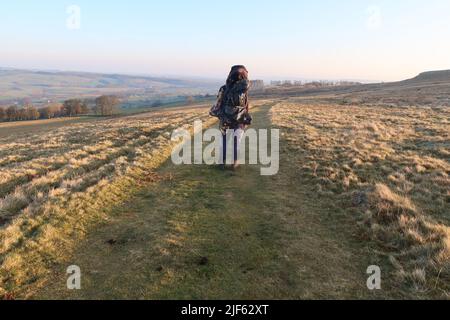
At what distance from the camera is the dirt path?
19.5 feet

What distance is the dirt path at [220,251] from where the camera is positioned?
595cm

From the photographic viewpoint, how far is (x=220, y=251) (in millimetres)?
7285

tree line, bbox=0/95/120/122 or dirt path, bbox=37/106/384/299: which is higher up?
tree line, bbox=0/95/120/122

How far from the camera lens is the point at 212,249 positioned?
739 cm

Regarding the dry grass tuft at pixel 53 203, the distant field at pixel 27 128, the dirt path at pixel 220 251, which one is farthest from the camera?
the distant field at pixel 27 128

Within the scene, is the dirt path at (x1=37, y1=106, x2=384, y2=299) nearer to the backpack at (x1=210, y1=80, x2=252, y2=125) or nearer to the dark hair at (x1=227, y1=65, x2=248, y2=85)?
the backpack at (x1=210, y1=80, x2=252, y2=125)

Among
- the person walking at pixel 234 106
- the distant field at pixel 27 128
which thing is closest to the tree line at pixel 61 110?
the distant field at pixel 27 128

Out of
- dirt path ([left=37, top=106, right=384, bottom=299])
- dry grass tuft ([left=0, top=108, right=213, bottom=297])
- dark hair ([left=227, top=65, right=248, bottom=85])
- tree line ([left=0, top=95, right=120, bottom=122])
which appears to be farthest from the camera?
tree line ([left=0, top=95, right=120, bottom=122])

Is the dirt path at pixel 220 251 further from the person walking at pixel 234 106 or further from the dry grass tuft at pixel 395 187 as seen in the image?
the person walking at pixel 234 106

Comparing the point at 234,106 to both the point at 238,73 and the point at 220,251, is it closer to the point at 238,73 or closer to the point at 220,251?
the point at 238,73

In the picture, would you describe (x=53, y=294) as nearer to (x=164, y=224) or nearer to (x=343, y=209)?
(x=164, y=224)

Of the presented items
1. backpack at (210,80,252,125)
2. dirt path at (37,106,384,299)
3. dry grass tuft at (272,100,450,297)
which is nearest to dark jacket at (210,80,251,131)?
backpack at (210,80,252,125)

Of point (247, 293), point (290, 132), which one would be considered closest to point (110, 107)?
point (290, 132)
